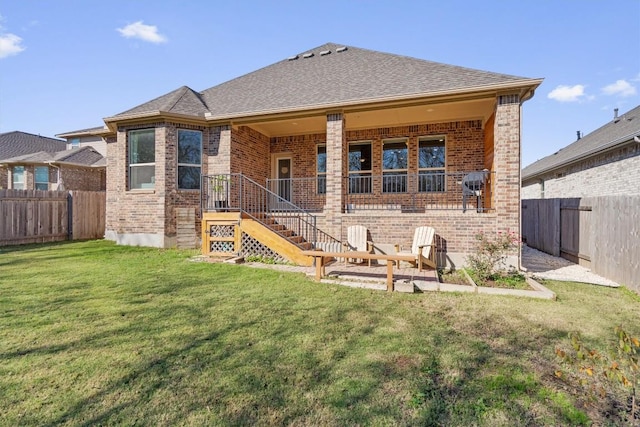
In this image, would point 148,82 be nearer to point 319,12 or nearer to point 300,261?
point 319,12

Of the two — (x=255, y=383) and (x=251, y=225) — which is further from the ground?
(x=251, y=225)

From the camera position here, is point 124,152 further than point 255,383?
Yes

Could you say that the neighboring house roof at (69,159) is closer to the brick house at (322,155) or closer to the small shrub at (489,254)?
the brick house at (322,155)

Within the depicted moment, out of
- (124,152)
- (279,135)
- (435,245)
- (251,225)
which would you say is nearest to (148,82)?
(124,152)

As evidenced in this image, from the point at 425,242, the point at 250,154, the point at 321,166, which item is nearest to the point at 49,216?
the point at 250,154

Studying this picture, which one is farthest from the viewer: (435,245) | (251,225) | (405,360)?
(251,225)

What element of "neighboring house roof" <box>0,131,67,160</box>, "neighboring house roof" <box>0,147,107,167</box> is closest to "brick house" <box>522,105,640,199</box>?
"neighboring house roof" <box>0,147,107,167</box>

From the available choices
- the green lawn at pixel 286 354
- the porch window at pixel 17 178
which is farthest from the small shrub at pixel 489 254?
the porch window at pixel 17 178

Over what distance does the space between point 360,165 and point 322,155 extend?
4.82ft

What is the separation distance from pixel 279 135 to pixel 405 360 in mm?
9988

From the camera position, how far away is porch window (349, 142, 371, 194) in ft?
35.4

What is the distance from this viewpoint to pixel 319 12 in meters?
10.5

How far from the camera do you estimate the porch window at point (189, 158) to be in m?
9.72

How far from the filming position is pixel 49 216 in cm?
1106
